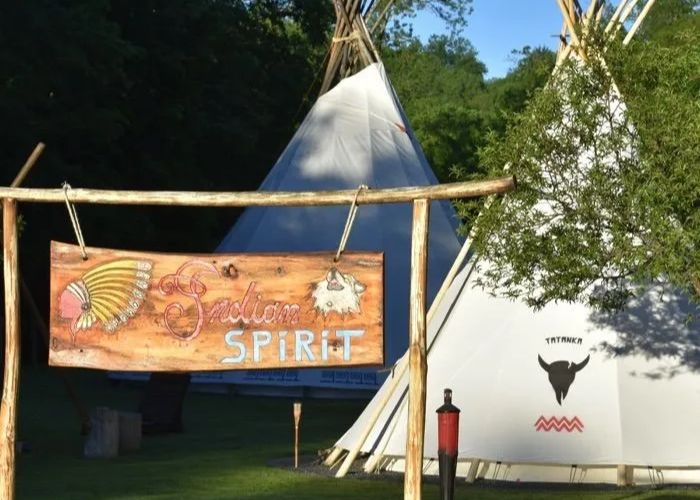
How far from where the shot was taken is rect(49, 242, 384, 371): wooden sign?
1082 centimetres

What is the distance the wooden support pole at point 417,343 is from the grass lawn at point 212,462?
6.12m

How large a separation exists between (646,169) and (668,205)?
502mm

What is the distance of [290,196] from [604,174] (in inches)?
198

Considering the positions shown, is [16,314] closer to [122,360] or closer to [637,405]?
[122,360]

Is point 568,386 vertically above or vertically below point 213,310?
above

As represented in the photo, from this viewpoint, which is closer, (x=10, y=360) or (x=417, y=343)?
(x=417, y=343)

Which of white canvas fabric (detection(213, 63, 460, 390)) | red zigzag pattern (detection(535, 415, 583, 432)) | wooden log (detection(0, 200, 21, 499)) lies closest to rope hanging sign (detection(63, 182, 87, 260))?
wooden log (detection(0, 200, 21, 499))

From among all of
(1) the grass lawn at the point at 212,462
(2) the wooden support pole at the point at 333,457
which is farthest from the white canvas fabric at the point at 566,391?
(1) the grass lawn at the point at 212,462

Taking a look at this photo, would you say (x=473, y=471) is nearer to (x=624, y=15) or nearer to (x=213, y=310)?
(x=624, y=15)

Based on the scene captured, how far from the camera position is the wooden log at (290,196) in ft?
35.5

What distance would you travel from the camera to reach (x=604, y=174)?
15.0 m

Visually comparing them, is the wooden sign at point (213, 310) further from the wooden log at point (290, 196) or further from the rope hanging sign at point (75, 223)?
the wooden log at point (290, 196)

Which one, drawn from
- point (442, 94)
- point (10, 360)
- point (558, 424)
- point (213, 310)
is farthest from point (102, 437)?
point (442, 94)

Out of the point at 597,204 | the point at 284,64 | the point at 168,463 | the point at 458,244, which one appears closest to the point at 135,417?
the point at 168,463
